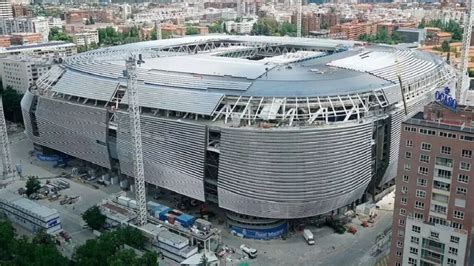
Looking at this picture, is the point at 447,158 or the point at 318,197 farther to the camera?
the point at 318,197

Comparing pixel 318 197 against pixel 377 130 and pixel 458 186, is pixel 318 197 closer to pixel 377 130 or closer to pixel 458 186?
pixel 377 130

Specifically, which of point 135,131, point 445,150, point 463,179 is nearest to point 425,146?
point 445,150

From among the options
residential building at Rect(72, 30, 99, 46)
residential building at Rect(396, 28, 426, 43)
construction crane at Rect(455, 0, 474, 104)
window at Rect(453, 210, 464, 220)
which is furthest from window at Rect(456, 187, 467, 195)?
residential building at Rect(72, 30, 99, 46)

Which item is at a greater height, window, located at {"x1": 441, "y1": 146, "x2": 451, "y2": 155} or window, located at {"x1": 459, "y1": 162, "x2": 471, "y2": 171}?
window, located at {"x1": 441, "y1": 146, "x2": 451, "y2": 155}

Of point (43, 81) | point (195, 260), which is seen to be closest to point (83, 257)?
point (195, 260)

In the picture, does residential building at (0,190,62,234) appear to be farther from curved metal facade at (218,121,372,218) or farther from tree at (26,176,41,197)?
curved metal facade at (218,121,372,218)

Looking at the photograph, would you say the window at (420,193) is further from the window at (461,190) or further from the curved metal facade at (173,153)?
the curved metal facade at (173,153)
